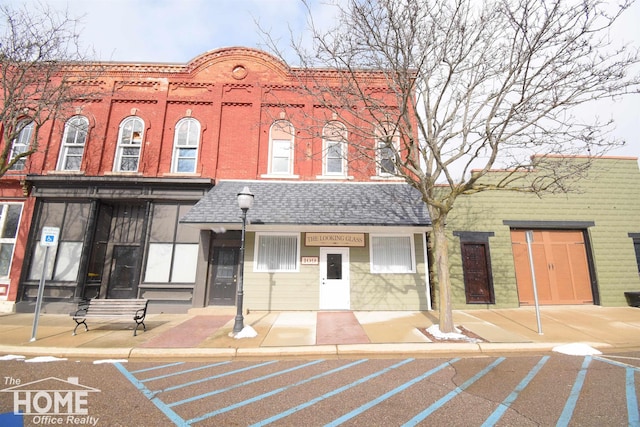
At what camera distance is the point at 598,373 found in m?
Result: 5.02

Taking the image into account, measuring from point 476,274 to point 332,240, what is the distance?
20.1ft

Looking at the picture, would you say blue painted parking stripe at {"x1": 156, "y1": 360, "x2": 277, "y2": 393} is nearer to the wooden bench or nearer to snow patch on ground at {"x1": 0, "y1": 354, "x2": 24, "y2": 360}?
the wooden bench

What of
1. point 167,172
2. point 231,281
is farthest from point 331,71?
point 231,281

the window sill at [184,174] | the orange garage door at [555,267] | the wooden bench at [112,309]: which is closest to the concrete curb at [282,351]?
the wooden bench at [112,309]

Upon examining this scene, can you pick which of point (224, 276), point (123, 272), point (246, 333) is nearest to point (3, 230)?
point (123, 272)

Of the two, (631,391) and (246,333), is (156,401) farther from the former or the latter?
(631,391)

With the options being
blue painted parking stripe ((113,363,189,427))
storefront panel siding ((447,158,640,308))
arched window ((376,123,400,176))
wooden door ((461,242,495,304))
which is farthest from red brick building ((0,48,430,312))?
blue painted parking stripe ((113,363,189,427))

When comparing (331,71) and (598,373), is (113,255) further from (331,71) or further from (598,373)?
(598,373)

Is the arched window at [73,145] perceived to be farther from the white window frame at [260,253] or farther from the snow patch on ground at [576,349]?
the snow patch on ground at [576,349]

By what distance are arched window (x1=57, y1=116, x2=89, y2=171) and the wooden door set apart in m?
17.0

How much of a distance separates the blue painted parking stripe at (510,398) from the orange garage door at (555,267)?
727 cm

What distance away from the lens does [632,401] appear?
13.2 feet

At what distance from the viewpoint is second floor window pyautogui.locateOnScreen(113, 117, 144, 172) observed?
39.6 ft

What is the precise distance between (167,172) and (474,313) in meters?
13.5
